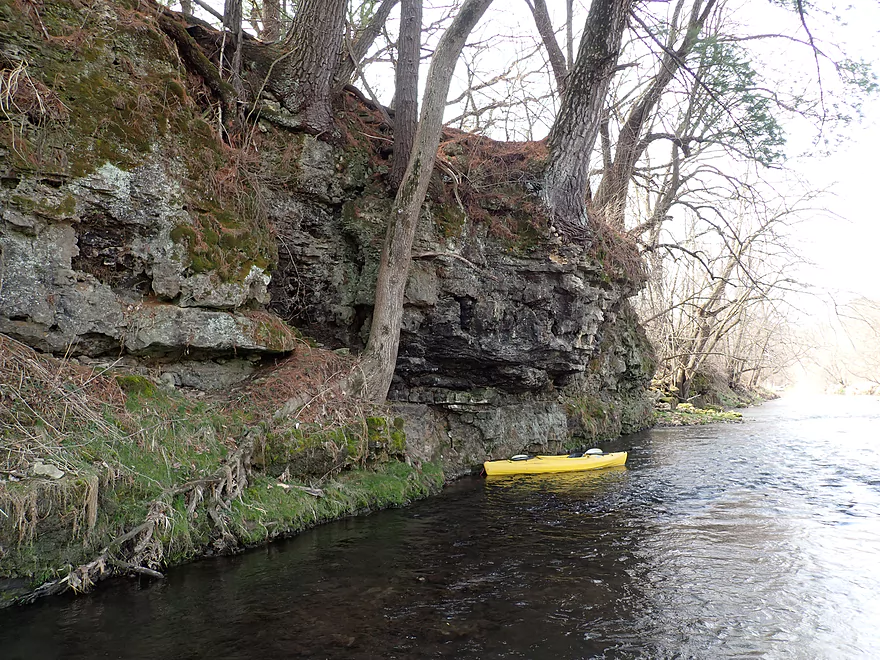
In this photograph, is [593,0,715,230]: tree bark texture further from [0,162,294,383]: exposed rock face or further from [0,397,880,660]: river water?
[0,162,294,383]: exposed rock face

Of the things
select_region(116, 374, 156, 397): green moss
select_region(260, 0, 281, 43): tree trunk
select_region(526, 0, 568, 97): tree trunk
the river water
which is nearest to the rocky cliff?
select_region(116, 374, 156, 397): green moss

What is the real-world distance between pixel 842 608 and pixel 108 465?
6.07 meters

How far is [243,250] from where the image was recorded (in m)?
6.96

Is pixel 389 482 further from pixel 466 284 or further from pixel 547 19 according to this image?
pixel 547 19

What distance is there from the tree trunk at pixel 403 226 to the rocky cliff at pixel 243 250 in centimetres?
72

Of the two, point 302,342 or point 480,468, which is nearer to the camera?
point 302,342

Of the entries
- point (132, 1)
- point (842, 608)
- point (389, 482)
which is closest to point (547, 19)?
point (132, 1)

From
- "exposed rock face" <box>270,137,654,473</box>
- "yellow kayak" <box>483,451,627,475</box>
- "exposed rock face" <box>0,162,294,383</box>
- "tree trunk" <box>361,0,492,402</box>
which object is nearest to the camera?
"exposed rock face" <box>0,162,294,383</box>

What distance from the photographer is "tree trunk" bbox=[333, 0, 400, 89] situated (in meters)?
9.02

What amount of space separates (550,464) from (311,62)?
7.76 meters

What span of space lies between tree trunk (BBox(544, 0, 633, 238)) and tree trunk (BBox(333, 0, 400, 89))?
136 inches

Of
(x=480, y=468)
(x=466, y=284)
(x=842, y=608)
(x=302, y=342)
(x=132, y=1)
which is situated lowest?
(x=480, y=468)

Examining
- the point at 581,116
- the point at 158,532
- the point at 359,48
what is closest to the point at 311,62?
the point at 359,48

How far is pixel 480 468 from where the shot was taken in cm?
999
